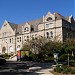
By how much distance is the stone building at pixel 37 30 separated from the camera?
59906 mm

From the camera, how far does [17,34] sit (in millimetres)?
72312

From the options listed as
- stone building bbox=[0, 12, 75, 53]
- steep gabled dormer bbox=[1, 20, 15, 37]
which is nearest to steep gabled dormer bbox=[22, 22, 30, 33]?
stone building bbox=[0, 12, 75, 53]

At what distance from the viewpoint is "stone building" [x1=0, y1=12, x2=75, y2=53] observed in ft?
197

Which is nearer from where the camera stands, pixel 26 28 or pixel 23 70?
pixel 23 70

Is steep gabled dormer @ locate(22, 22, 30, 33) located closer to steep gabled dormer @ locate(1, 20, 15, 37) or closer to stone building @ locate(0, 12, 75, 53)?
stone building @ locate(0, 12, 75, 53)

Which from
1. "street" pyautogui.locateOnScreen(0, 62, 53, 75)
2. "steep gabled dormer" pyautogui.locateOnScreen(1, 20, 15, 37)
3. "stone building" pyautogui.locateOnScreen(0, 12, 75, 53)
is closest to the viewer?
"street" pyautogui.locateOnScreen(0, 62, 53, 75)

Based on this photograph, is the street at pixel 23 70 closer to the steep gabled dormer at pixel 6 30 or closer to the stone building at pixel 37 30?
the stone building at pixel 37 30

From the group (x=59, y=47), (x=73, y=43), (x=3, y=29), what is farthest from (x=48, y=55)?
(x=3, y=29)

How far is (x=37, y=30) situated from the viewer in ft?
214

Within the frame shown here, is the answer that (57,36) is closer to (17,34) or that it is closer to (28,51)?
(28,51)

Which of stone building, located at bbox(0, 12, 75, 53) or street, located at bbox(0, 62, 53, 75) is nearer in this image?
street, located at bbox(0, 62, 53, 75)

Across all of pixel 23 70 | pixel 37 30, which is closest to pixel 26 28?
pixel 37 30

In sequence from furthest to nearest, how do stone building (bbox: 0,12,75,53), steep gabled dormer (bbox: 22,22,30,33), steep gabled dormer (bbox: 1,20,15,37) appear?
1. steep gabled dormer (bbox: 1,20,15,37)
2. steep gabled dormer (bbox: 22,22,30,33)
3. stone building (bbox: 0,12,75,53)

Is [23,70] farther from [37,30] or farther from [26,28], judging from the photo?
[26,28]
